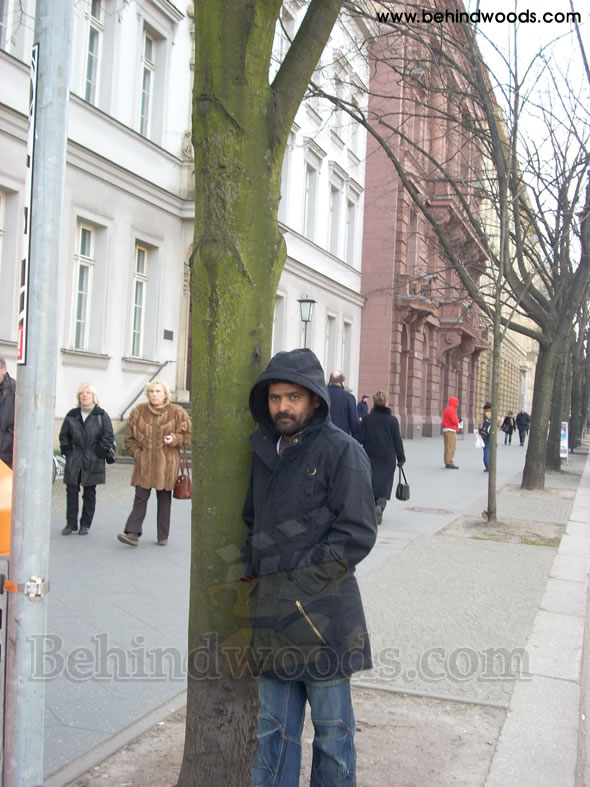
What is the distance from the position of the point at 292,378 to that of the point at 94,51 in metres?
15.9

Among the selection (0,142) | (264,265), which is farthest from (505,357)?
(264,265)

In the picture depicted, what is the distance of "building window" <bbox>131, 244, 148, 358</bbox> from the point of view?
60.7ft

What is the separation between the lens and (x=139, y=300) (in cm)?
1866

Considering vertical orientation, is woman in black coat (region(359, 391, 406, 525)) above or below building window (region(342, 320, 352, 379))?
below

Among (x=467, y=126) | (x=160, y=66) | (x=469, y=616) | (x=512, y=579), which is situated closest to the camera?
(x=469, y=616)

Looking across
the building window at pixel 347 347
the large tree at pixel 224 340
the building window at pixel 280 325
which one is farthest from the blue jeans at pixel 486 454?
the large tree at pixel 224 340

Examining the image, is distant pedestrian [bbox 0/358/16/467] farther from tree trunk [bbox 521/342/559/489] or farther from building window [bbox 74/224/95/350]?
tree trunk [bbox 521/342/559/489]

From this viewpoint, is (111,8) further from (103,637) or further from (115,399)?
(103,637)

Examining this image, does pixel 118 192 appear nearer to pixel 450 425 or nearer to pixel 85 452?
pixel 450 425

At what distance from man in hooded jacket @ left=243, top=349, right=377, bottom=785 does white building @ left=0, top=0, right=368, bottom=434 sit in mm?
11818

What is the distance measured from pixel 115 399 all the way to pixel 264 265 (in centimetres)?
1441

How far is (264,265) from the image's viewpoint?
133 inches

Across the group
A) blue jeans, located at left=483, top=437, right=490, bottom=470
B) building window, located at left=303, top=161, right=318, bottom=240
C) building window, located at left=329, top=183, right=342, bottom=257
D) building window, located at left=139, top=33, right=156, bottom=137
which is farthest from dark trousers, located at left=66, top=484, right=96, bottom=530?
building window, located at left=329, top=183, right=342, bottom=257

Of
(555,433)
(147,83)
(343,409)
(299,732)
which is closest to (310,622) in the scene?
(299,732)
